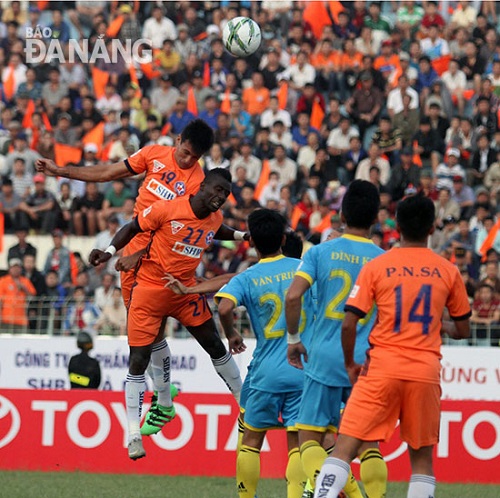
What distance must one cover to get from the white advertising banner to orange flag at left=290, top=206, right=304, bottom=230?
3734 millimetres

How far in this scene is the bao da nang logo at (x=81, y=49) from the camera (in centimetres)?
2570

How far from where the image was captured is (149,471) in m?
15.7

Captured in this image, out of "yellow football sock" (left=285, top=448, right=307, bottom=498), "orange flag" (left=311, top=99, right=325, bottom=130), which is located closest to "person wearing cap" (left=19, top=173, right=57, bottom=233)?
"orange flag" (left=311, top=99, right=325, bottom=130)

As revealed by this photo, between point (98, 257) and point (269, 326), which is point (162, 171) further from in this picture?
point (269, 326)

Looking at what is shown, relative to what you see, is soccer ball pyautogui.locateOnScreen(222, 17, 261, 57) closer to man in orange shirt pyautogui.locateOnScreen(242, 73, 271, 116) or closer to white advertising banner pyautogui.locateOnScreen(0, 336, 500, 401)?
white advertising banner pyautogui.locateOnScreen(0, 336, 500, 401)

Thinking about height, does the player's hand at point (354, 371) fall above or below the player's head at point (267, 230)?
below

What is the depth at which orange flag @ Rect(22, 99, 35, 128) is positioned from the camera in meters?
24.5

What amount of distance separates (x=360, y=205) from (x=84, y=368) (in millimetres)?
8667

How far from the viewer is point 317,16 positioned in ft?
84.5

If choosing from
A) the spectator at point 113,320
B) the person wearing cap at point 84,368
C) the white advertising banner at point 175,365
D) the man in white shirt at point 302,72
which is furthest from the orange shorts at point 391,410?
the man in white shirt at point 302,72

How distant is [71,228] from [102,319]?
362 cm

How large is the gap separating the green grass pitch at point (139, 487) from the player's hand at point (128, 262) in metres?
2.77

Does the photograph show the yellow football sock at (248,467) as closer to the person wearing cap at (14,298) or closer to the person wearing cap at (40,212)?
the person wearing cap at (14,298)

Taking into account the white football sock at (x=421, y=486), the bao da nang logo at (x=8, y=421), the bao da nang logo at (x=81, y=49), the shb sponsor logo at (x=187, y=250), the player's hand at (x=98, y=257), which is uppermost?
the bao da nang logo at (x=81, y=49)
